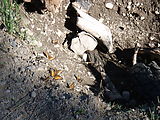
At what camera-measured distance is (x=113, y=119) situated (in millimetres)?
2312

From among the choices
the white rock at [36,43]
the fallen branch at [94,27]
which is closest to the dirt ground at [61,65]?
the white rock at [36,43]

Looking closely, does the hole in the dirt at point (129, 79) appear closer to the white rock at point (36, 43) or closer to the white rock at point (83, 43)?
the white rock at point (83, 43)

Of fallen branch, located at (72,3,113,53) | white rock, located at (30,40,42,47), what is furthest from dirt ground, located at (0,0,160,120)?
fallen branch, located at (72,3,113,53)

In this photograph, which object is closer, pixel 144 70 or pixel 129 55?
pixel 144 70

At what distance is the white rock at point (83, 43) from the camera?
9.87 feet

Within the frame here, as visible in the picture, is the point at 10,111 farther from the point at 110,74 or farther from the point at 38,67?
the point at 110,74

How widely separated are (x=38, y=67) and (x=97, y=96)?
1.95 feet

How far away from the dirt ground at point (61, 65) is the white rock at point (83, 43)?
69 millimetres

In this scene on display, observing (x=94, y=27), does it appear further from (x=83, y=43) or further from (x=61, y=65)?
(x=61, y=65)

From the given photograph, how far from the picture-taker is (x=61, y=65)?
2799 millimetres

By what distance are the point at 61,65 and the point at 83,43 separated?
1.29ft

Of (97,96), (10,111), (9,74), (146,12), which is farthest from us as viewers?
(146,12)

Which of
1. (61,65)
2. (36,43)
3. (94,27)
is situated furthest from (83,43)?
(36,43)

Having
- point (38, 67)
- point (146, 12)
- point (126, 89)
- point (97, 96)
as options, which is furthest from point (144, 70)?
point (38, 67)
